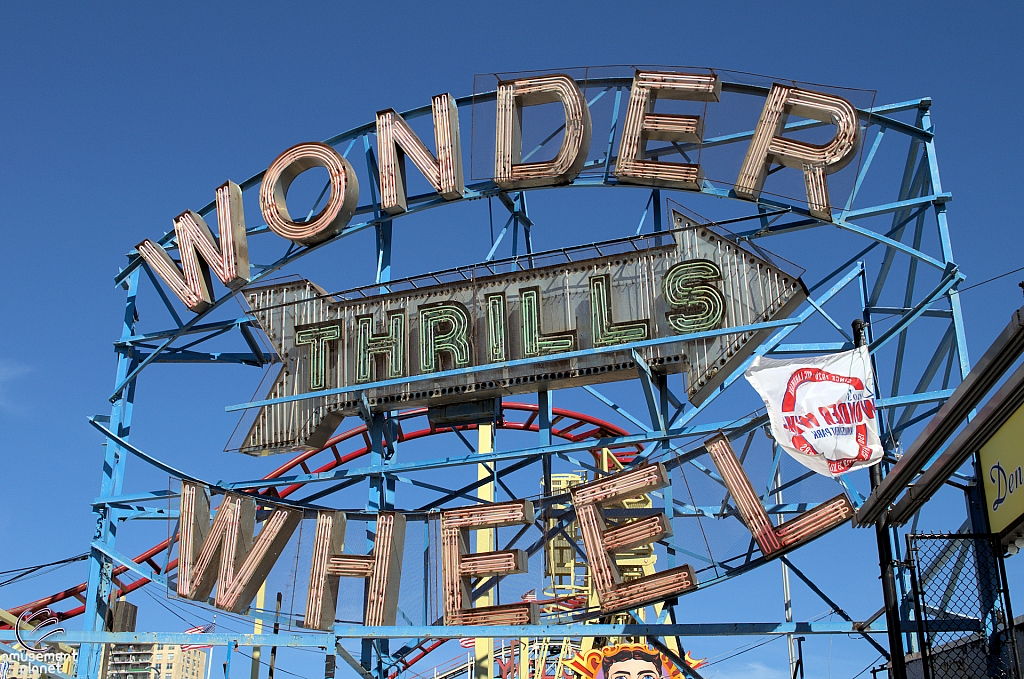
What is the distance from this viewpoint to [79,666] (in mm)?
19312

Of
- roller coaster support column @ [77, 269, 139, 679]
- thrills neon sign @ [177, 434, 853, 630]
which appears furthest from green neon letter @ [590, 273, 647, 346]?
roller coaster support column @ [77, 269, 139, 679]

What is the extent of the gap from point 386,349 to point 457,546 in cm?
394

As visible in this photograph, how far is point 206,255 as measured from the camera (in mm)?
21562

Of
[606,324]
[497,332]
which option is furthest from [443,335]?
[606,324]

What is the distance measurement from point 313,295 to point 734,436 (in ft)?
27.0

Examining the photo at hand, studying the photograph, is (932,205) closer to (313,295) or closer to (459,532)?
(459,532)

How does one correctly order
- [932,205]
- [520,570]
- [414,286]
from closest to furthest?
[520,570]
[932,205]
[414,286]

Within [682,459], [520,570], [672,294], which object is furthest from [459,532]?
[672,294]

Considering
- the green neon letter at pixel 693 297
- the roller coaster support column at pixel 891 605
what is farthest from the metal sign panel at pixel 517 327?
the roller coaster support column at pixel 891 605

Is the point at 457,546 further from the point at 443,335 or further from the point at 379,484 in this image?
the point at 443,335

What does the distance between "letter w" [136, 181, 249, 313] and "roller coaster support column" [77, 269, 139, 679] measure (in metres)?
1.59

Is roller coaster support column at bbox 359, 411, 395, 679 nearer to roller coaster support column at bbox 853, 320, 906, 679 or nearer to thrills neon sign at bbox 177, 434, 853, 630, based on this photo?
thrills neon sign at bbox 177, 434, 853, 630

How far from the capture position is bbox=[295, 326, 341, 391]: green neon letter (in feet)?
67.6

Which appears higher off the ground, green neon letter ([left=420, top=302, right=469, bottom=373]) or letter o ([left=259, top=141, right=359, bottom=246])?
letter o ([left=259, top=141, right=359, bottom=246])
